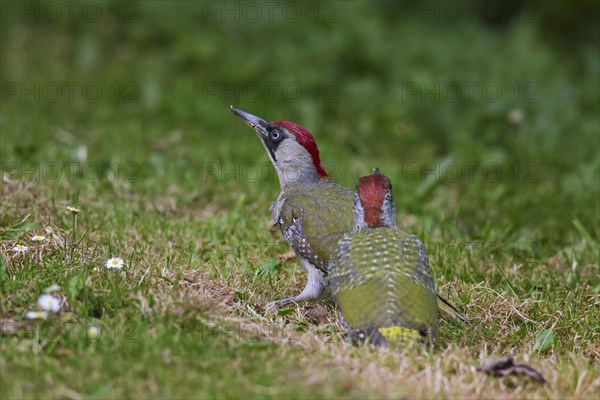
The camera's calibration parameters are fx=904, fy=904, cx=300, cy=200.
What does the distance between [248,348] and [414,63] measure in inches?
220

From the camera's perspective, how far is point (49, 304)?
11.7 ft

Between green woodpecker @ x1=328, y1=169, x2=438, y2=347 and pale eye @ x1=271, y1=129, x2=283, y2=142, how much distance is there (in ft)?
3.56

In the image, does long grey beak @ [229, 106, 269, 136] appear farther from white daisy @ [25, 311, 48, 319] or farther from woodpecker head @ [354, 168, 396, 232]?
white daisy @ [25, 311, 48, 319]

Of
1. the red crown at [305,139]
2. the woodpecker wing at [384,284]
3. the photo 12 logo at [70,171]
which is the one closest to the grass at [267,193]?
the photo 12 logo at [70,171]

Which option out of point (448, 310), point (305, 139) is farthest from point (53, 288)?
point (305, 139)

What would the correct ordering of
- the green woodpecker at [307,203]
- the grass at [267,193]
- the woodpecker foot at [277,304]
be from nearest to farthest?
the grass at [267,193], the woodpecker foot at [277,304], the green woodpecker at [307,203]

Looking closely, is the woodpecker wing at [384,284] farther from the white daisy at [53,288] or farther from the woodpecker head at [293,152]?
the white daisy at [53,288]

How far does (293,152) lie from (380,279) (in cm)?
146

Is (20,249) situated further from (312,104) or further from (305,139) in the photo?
(312,104)

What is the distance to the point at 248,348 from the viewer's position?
11.6 feet

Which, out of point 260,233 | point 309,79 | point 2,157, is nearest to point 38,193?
point 2,157

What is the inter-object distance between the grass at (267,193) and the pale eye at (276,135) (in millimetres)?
566

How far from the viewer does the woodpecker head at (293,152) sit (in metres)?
4.98

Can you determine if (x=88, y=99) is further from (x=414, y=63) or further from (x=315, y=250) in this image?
(x=315, y=250)
